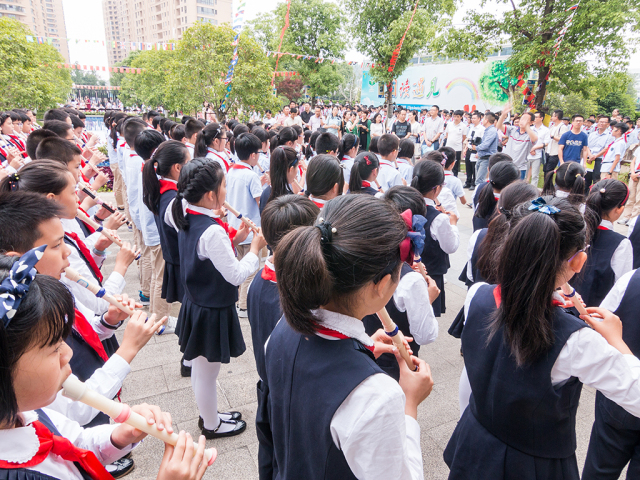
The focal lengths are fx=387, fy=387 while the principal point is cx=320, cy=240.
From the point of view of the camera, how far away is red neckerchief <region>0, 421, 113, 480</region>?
0.89 metres

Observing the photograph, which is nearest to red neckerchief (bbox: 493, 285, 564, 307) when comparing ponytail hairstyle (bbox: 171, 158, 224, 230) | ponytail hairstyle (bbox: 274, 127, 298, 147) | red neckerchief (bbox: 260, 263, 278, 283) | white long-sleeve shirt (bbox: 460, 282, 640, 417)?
white long-sleeve shirt (bbox: 460, 282, 640, 417)

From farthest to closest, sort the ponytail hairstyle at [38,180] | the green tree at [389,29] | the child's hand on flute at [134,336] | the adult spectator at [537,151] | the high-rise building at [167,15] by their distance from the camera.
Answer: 1. the high-rise building at [167,15]
2. the green tree at [389,29]
3. the adult spectator at [537,151]
4. the ponytail hairstyle at [38,180]
5. the child's hand on flute at [134,336]

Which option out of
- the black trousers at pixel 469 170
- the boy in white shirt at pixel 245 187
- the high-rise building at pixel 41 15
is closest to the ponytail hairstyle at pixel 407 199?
the boy in white shirt at pixel 245 187

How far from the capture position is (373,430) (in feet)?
2.89

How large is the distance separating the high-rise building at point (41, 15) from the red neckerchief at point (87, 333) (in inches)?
2091

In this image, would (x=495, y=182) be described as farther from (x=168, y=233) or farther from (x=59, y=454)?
(x=59, y=454)

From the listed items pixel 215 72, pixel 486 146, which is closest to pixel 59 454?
pixel 215 72

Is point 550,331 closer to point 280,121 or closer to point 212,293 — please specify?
point 212,293

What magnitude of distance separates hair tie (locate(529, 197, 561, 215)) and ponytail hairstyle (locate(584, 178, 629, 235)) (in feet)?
4.19

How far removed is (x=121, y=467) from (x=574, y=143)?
28.7 feet

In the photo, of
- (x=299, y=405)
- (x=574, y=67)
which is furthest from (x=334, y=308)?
(x=574, y=67)

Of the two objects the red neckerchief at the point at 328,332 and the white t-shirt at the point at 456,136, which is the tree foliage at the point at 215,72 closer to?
the white t-shirt at the point at 456,136

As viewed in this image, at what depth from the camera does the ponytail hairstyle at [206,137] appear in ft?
14.6

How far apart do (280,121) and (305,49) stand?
1528 centimetres
